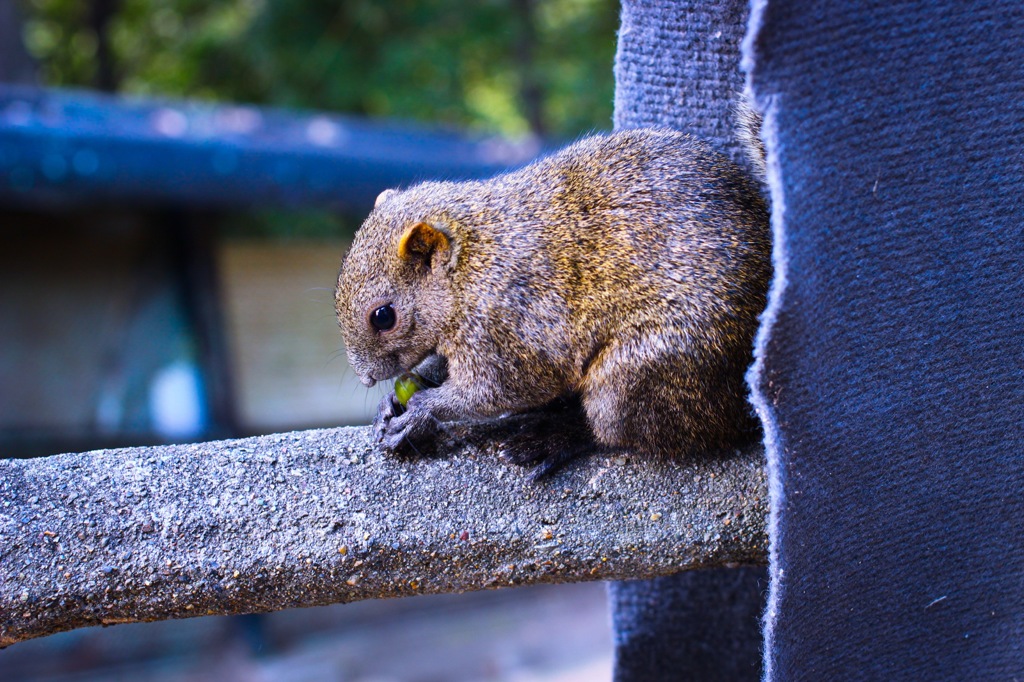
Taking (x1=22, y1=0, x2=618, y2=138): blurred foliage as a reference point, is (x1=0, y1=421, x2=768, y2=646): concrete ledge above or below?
below

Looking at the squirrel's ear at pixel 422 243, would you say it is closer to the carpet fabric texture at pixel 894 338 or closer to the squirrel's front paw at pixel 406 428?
the squirrel's front paw at pixel 406 428

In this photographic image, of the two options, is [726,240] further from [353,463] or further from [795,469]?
[353,463]

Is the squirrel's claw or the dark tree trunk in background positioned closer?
the squirrel's claw

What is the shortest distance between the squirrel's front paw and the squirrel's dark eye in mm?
220

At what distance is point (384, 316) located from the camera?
1708 millimetres

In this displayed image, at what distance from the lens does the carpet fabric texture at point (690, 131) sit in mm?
1591

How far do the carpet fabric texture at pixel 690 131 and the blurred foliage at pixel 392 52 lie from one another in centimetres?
409

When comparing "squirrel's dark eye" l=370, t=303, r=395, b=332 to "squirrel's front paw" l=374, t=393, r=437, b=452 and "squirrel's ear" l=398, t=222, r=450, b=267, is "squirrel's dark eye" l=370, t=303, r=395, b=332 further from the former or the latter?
"squirrel's front paw" l=374, t=393, r=437, b=452

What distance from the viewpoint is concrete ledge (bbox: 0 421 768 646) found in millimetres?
1261

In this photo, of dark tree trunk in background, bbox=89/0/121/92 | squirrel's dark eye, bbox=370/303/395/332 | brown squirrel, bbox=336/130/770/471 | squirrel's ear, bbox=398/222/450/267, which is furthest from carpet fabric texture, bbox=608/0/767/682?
dark tree trunk in background, bbox=89/0/121/92

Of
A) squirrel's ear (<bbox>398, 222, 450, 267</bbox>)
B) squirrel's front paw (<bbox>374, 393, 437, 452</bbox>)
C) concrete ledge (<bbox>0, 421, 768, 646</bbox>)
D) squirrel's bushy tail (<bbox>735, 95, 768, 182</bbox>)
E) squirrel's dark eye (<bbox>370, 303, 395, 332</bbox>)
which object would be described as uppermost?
squirrel's bushy tail (<bbox>735, 95, 768, 182</bbox>)

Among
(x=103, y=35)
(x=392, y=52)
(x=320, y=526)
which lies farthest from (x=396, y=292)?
(x=103, y=35)

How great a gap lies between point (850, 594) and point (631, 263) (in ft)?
2.01

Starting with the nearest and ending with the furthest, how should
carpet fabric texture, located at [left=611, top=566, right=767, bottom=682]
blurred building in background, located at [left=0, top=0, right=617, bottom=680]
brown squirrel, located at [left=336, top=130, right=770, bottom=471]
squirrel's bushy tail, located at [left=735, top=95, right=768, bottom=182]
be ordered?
brown squirrel, located at [left=336, top=130, right=770, bottom=471], squirrel's bushy tail, located at [left=735, top=95, right=768, bottom=182], carpet fabric texture, located at [left=611, top=566, right=767, bottom=682], blurred building in background, located at [left=0, top=0, right=617, bottom=680]
